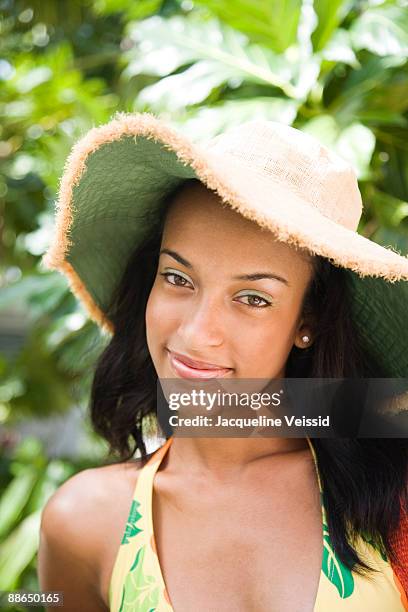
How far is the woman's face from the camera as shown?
109 centimetres

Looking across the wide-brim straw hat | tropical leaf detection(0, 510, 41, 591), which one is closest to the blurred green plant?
tropical leaf detection(0, 510, 41, 591)

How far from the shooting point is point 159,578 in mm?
1195

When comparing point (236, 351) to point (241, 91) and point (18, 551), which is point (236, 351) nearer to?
point (241, 91)

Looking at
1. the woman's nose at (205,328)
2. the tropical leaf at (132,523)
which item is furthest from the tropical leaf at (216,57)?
the tropical leaf at (132,523)

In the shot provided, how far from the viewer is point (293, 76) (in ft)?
6.14

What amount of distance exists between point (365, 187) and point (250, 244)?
0.89 m

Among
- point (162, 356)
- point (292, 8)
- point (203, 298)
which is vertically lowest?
point (162, 356)

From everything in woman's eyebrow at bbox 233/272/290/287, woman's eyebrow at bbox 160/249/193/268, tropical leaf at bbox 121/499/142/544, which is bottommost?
tropical leaf at bbox 121/499/142/544

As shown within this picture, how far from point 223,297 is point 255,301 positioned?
0.06 m

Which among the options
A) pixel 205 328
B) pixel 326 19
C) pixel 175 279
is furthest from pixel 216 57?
pixel 205 328

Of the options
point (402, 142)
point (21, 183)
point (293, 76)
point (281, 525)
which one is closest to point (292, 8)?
point (293, 76)

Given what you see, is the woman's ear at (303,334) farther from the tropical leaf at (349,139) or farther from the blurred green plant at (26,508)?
the blurred green plant at (26,508)

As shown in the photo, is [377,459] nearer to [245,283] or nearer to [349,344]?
[349,344]

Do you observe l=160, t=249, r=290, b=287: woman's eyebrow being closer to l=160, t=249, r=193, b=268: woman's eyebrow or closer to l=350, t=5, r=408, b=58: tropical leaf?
l=160, t=249, r=193, b=268: woman's eyebrow
